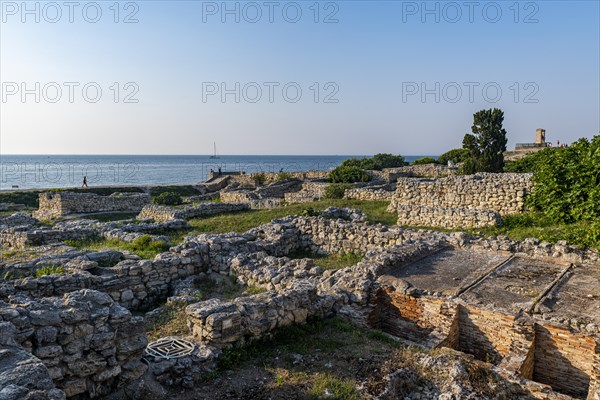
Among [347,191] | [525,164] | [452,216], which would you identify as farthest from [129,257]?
[525,164]

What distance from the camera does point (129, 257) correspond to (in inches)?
484

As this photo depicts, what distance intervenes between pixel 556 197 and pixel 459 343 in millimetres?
11445

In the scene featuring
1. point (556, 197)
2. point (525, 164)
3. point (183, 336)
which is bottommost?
point (183, 336)

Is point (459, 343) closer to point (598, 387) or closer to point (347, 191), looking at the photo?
point (598, 387)

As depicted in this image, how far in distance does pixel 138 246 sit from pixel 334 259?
23.2 ft

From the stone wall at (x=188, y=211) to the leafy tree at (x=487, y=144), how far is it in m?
19.1

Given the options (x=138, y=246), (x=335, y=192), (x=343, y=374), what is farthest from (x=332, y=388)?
(x=335, y=192)

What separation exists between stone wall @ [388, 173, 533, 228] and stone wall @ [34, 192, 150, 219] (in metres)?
18.8

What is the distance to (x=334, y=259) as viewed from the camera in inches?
576

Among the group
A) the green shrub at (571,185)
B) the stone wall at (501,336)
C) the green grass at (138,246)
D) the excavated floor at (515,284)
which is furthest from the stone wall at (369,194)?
the stone wall at (501,336)

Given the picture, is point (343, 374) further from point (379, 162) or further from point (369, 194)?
point (379, 162)

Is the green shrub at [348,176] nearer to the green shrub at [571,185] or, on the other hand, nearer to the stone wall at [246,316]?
the green shrub at [571,185]

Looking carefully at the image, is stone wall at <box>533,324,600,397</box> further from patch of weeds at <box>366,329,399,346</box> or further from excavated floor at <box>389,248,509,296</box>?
patch of weeds at <box>366,329,399,346</box>

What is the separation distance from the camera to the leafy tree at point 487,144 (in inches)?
1256
